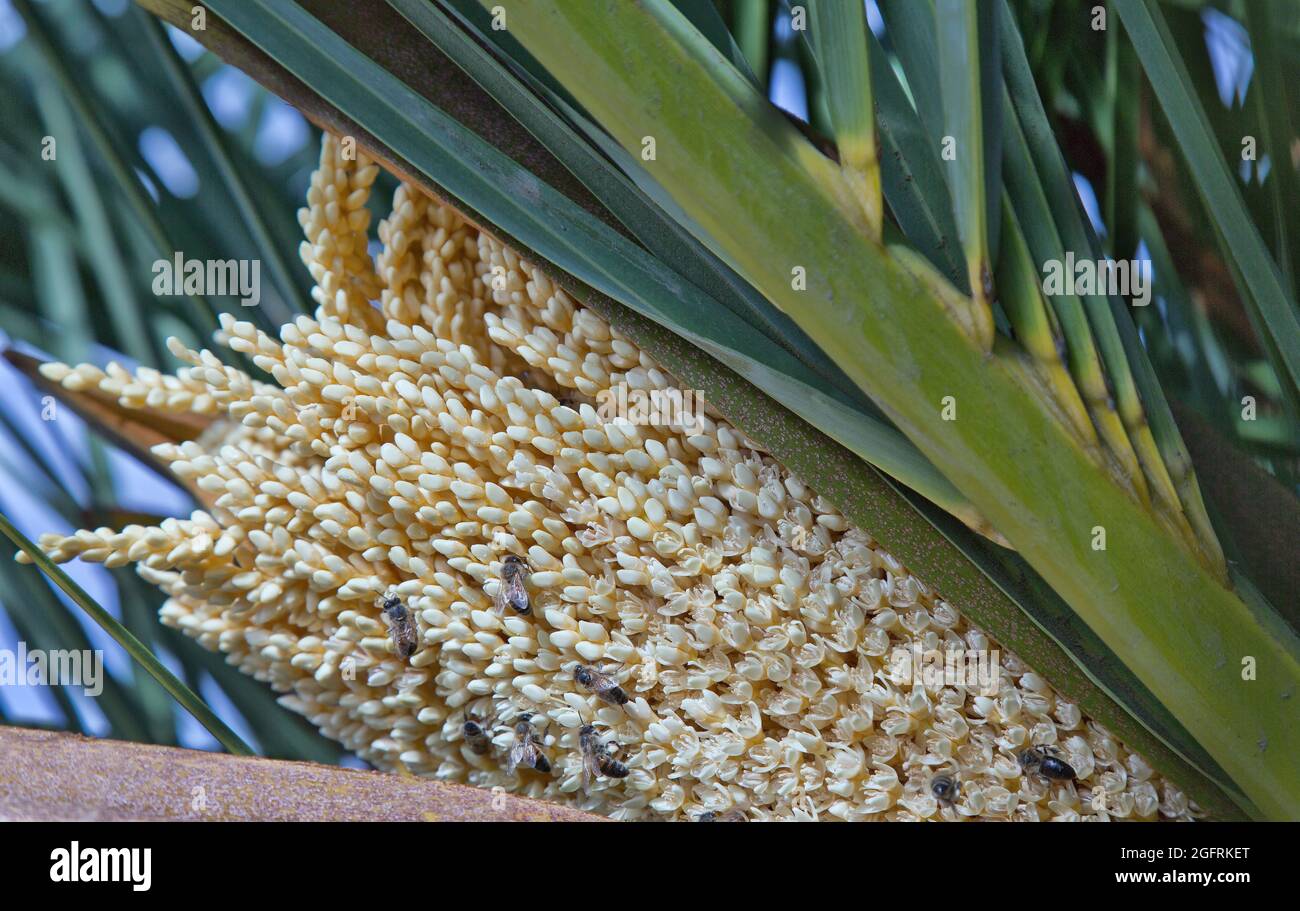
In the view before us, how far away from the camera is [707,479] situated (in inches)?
18.1

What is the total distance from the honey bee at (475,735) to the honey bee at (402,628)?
0.16 feet

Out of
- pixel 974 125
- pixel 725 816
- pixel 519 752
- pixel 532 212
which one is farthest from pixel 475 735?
pixel 974 125

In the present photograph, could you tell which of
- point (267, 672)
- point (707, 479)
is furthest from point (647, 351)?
point (267, 672)

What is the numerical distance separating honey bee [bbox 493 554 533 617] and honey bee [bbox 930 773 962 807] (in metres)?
0.20

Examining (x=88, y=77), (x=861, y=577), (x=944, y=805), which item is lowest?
(x=944, y=805)

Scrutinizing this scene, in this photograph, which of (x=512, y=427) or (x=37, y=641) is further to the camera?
(x=37, y=641)

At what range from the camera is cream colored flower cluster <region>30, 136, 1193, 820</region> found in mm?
440

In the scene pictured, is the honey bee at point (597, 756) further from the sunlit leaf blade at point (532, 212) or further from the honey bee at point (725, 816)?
the sunlit leaf blade at point (532, 212)

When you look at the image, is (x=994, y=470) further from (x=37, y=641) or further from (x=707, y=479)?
(x=37, y=641)

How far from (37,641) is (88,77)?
0.40 meters

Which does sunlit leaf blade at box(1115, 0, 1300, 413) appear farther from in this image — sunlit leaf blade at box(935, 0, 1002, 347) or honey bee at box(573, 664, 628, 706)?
honey bee at box(573, 664, 628, 706)

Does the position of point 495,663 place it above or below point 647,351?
below

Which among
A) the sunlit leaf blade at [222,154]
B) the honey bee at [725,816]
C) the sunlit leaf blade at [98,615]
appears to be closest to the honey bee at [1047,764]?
the honey bee at [725,816]

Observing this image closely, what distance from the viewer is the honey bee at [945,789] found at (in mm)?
431
